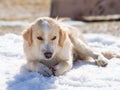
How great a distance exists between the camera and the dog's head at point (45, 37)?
4.87 meters

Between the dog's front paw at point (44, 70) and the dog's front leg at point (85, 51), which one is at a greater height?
the dog's front leg at point (85, 51)

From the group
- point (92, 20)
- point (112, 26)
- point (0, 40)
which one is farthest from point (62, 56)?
point (92, 20)

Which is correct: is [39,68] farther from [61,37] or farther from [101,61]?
[101,61]

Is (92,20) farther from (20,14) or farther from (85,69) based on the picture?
(85,69)

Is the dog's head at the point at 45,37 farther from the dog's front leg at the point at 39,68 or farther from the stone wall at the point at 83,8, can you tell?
the stone wall at the point at 83,8

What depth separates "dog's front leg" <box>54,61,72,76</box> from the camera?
5191mm

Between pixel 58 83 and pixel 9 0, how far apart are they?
9.70 meters

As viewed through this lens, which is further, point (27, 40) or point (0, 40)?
point (0, 40)

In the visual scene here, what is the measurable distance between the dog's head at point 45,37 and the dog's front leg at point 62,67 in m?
0.23

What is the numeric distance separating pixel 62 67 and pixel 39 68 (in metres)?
0.30

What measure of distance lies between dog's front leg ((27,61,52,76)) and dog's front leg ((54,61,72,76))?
0.37 feet

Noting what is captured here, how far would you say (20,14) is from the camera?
12.1 meters

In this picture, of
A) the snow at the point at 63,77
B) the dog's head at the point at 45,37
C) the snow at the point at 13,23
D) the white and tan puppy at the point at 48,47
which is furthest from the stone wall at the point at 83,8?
the dog's head at the point at 45,37

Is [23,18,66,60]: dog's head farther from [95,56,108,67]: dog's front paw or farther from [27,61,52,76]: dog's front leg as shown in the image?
[95,56,108,67]: dog's front paw
